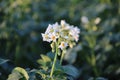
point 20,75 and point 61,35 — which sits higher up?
point 61,35

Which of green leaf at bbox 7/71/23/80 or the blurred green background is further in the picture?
the blurred green background

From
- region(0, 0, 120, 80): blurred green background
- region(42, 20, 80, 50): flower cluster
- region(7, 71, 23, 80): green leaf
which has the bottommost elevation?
region(7, 71, 23, 80): green leaf

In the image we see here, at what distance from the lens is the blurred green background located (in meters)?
4.12

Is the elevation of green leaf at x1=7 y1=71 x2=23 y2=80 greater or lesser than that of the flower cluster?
lesser

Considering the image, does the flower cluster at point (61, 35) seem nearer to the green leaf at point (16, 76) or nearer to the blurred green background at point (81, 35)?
the green leaf at point (16, 76)

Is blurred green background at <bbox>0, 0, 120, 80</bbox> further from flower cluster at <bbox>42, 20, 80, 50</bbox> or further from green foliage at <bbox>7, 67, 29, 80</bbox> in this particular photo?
flower cluster at <bbox>42, 20, 80, 50</bbox>

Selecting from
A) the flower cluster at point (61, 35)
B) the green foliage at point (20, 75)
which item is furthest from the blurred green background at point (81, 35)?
the flower cluster at point (61, 35)

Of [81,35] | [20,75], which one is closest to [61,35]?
[20,75]

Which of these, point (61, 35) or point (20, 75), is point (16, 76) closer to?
point (20, 75)

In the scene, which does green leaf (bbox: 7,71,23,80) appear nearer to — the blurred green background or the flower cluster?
the flower cluster

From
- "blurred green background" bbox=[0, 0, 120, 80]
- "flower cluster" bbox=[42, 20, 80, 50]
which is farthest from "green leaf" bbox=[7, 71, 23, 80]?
"blurred green background" bbox=[0, 0, 120, 80]

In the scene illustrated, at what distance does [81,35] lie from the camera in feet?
15.8

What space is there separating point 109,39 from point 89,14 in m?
0.76

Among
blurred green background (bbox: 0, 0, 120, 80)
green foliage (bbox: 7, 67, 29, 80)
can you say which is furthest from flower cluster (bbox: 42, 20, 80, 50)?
blurred green background (bbox: 0, 0, 120, 80)
